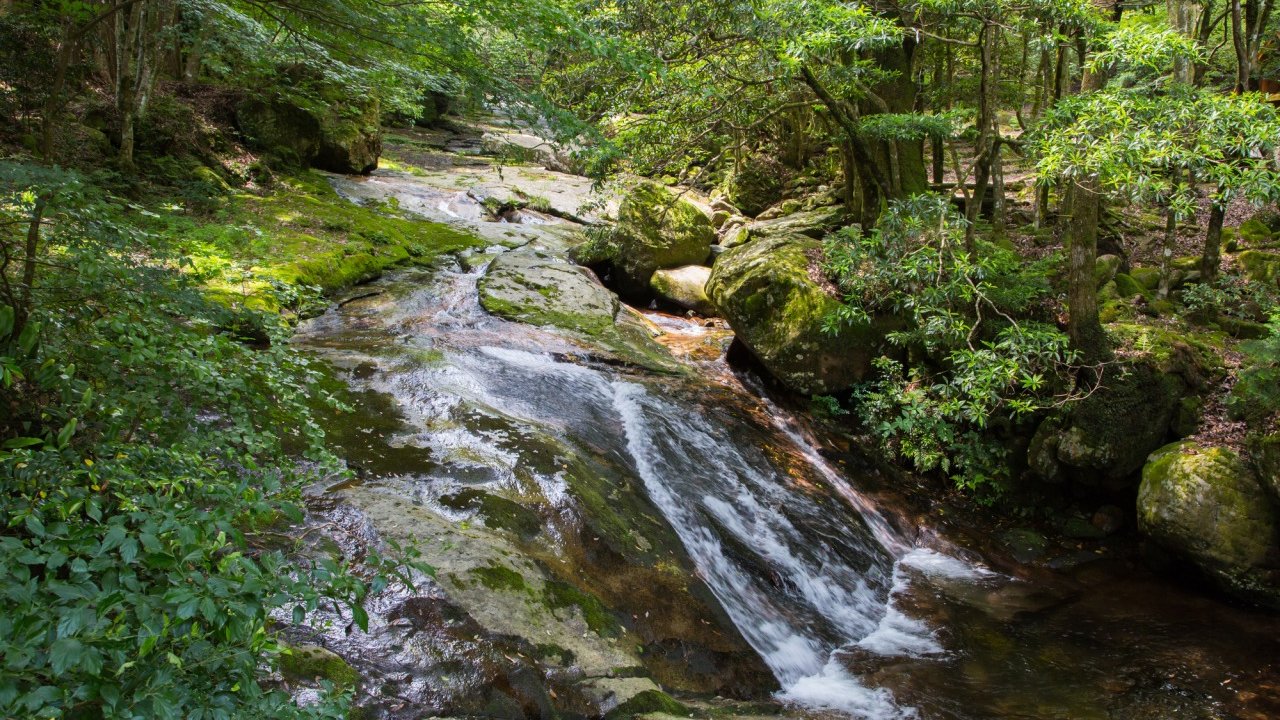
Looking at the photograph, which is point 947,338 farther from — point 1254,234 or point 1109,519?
point 1254,234

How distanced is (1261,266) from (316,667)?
1276cm

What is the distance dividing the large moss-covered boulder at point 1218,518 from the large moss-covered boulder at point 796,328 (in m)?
3.60

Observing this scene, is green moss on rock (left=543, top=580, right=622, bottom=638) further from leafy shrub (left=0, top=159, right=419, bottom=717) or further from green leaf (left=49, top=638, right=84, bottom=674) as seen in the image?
green leaf (left=49, top=638, right=84, bottom=674)

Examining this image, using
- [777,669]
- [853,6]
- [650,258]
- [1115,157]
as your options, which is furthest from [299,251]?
[1115,157]

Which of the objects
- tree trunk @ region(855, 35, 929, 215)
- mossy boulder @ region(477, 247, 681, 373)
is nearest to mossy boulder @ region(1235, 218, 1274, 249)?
tree trunk @ region(855, 35, 929, 215)

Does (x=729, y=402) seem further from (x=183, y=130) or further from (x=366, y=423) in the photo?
(x=183, y=130)

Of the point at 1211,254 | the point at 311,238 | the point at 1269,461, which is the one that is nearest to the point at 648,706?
the point at 1269,461

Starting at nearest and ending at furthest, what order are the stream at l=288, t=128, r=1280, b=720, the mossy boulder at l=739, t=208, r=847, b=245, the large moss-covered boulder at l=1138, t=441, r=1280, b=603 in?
the stream at l=288, t=128, r=1280, b=720 → the large moss-covered boulder at l=1138, t=441, r=1280, b=603 → the mossy boulder at l=739, t=208, r=847, b=245

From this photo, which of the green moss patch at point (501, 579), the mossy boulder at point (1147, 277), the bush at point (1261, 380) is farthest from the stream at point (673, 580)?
the mossy boulder at point (1147, 277)

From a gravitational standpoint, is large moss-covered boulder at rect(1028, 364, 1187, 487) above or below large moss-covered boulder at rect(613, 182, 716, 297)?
below

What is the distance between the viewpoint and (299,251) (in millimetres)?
10344

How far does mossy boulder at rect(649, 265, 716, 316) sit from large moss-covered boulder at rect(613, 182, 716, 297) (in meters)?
0.23

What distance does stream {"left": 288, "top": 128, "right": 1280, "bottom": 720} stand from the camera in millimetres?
4180

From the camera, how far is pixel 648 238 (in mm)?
13742
